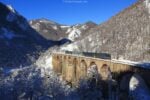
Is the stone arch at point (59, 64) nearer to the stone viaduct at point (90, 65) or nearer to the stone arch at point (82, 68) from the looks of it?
the stone viaduct at point (90, 65)

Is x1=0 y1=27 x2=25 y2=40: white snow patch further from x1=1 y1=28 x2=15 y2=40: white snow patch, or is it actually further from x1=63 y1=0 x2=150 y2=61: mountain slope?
x1=63 y1=0 x2=150 y2=61: mountain slope

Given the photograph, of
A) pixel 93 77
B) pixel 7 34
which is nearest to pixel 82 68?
pixel 93 77

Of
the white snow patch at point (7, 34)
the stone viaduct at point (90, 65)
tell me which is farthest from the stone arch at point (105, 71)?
the white snow patch at point (7, 34)

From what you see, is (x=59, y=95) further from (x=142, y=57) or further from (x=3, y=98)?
(x=142, y=57)

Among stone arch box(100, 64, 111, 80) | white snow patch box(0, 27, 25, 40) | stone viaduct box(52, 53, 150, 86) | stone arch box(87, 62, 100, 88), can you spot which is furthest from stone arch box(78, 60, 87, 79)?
white snow patch box(0, 27, 25, 40)

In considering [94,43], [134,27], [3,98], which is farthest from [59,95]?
[94,43]

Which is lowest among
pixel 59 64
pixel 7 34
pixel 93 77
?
pixel 93 77

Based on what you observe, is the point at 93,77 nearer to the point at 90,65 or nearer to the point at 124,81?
the point at 124,81
